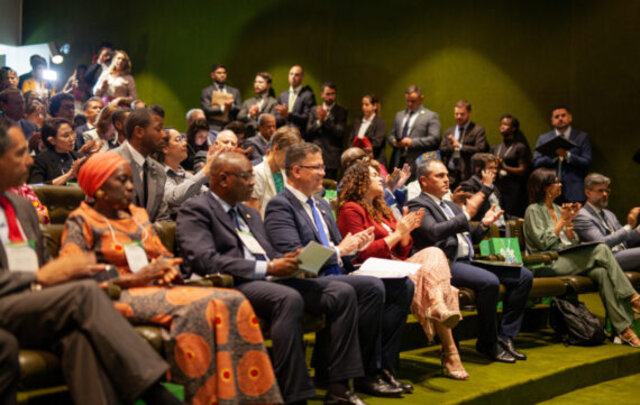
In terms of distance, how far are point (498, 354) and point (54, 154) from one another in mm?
3141

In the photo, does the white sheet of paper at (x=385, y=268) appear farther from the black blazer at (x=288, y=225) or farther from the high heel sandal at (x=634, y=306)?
the high heel sandal at (x=634, y=306)

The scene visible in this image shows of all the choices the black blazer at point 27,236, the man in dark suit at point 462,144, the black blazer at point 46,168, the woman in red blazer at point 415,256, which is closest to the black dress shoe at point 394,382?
the woman in red blazer at point 415,256

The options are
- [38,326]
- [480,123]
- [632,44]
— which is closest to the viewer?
[38,326]

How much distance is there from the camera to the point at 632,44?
24.6 ft

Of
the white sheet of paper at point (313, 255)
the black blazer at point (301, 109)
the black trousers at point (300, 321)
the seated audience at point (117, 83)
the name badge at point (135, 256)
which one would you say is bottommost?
the black trousers at point (300, 321)

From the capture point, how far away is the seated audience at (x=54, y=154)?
4.47m

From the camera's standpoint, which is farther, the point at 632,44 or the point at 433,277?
the point at 632,44

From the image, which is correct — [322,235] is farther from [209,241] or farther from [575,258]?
[575,258]

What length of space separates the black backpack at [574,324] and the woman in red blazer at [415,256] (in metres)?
1.60

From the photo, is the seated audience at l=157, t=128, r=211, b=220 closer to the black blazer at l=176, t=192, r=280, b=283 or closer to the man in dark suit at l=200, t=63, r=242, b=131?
the black blazer at l=176, t=192, r=280, b=283

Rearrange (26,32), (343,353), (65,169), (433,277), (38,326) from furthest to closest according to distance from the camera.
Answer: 1. (26,32)
2. (65,169)
3. (433,277)
4. (343,353)
5. (38,326)

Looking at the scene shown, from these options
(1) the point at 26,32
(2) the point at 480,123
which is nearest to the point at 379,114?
(2) the point at 480,123

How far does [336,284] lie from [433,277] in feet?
2.86

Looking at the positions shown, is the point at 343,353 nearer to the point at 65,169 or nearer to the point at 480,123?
the point at 65,169
